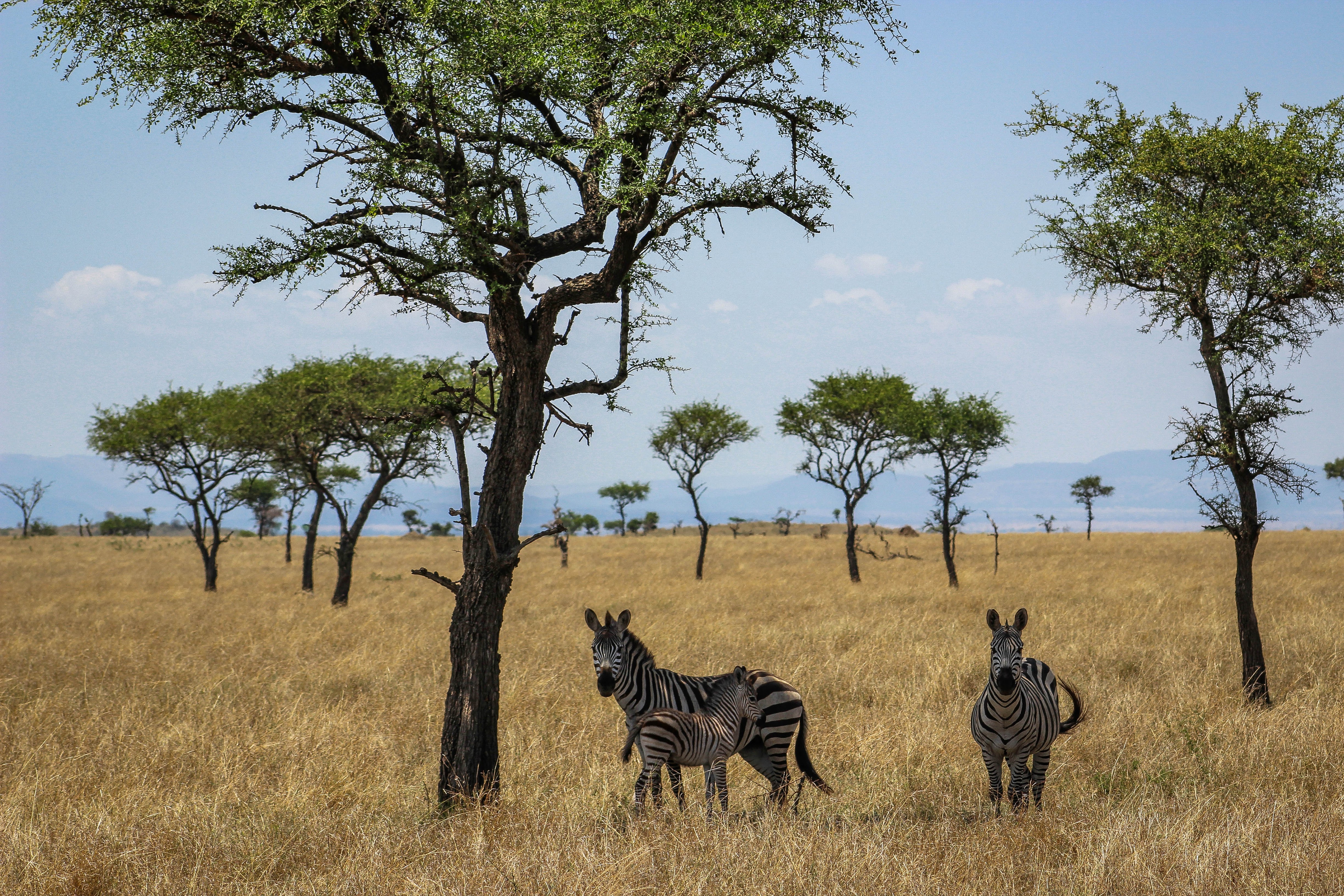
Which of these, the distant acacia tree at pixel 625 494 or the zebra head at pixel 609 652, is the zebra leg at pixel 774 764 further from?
the distant acacia tree at pixel 625 494

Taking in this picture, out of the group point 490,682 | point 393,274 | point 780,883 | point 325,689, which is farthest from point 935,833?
point 325,689

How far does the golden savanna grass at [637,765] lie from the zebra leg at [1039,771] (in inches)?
13.1

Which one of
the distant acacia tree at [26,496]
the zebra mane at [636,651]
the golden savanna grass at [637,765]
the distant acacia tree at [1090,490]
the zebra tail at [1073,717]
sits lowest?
the golden savanna grass at [637,765]

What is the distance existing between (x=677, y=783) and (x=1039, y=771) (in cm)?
328

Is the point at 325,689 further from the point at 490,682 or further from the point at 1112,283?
the point at 1112,283

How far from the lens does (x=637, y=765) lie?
9.04 m

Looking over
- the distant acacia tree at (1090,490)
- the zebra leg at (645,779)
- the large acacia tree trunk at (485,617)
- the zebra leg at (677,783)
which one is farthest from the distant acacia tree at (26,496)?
the distant acacia tree at (1090,490)

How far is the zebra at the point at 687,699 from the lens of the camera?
7.21 metres

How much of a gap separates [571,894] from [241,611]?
2136 centimetres

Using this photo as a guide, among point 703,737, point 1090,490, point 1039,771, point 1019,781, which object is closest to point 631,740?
point 703,737

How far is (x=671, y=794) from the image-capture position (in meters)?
8.05

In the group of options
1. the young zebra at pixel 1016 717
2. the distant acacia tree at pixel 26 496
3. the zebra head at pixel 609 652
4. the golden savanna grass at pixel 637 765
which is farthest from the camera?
the distant acacia tree at pixel 26 496

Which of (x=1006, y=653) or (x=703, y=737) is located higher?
(x=1006, y=653)

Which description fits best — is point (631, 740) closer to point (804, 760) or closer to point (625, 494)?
point (804, 760)
